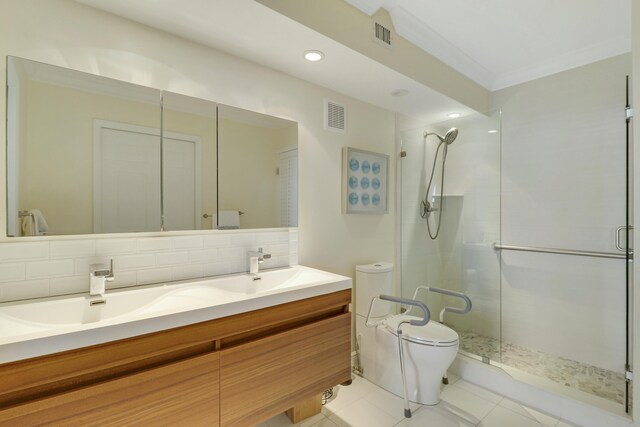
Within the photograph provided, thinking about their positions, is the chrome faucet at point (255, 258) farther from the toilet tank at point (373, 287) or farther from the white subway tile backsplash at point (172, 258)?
the toilet tank at point (373, 287)

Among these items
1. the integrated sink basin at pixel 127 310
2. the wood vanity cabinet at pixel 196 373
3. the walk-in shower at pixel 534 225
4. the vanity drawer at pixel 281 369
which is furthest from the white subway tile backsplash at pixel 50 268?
the walk-in shower at pixel 534 225

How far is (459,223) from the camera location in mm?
2541

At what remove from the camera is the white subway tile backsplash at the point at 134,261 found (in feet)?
4.60

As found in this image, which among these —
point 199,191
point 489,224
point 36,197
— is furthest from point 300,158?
point 489,224

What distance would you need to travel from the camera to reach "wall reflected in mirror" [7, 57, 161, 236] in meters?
1.20

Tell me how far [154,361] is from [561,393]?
2.34 m

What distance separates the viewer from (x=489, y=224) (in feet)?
7.97

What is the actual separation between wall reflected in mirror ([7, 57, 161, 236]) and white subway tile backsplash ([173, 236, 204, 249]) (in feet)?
0.42

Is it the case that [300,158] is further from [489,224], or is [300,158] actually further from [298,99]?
[489,224]

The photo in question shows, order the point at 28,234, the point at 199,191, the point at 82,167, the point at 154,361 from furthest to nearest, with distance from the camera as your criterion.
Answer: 1. the point at 199,191
2. the point at 82,167
3. the point at 28,234
4. the point at 154,361

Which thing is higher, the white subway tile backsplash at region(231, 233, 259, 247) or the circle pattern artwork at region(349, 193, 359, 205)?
the circle pattern artwork at region(349, 193, 359, 205)

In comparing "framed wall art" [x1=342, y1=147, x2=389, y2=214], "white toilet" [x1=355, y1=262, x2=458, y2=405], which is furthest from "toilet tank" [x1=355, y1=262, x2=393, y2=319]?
"framed wall art" [x1=342, y1=147, x2=389, y2=214]

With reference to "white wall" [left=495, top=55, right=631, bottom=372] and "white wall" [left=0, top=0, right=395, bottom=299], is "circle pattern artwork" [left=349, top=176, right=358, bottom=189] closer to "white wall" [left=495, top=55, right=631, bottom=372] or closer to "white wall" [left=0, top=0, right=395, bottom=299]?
"white wall" [left=0, top=0, right=395, bottom=299]

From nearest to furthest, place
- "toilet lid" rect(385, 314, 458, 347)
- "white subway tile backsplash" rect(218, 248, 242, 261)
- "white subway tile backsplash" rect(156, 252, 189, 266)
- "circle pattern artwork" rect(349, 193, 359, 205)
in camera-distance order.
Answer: "white subway tile backsplash" rect(156, 252, 189, 266)
"white subway tile backsplash" rect(218, 248, 242, 261)
"toilet lid" rect(385, 314, 458, 347)
"circle pattern artwork" rect(349, 193, 359, 205)
